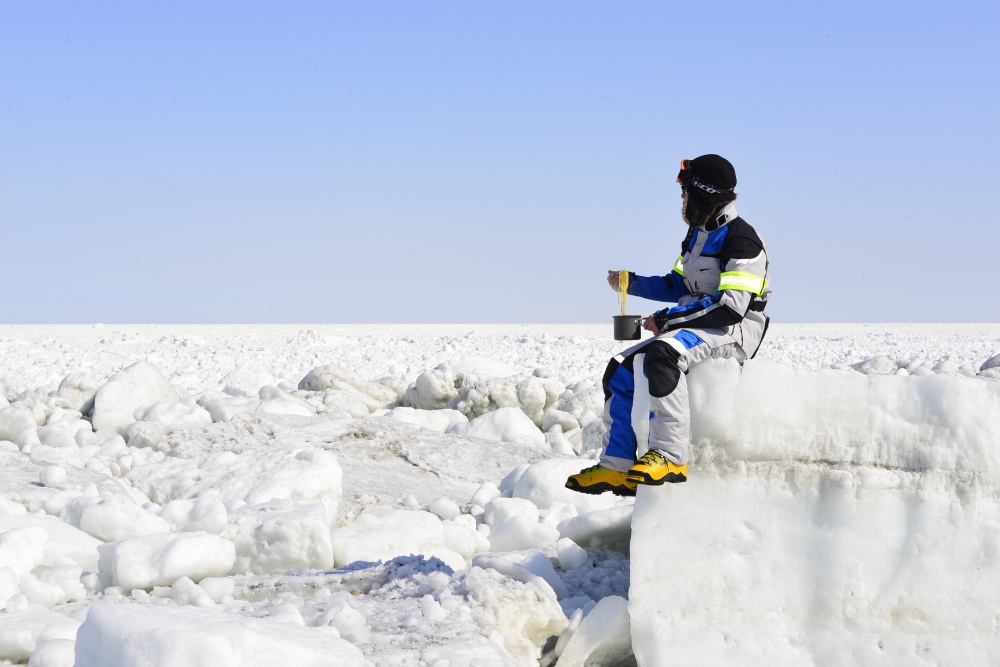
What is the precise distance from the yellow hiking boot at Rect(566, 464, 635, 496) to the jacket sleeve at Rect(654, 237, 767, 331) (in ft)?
1.94

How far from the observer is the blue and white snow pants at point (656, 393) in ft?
12.0

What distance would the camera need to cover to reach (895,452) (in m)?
3.67

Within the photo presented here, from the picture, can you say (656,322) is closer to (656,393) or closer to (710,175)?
(656,393)

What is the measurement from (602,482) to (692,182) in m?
1.26

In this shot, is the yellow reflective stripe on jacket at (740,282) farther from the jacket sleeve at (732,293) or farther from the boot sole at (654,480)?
the boot sole at (654,480)

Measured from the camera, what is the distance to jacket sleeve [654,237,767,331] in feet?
12.4

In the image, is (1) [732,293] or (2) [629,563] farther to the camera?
(2) [629,563]


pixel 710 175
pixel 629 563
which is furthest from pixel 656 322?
pixel 629 563

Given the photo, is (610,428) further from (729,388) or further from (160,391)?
(160,391)

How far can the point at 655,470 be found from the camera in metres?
3.60

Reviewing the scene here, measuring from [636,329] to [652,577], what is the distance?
1.07 m

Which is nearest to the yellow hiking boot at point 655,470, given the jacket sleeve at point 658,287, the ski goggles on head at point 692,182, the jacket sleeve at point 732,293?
the jacket sleeve at point 732,293

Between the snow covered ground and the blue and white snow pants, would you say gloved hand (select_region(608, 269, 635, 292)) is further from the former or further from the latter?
the snow covered ground

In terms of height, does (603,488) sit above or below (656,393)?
below
